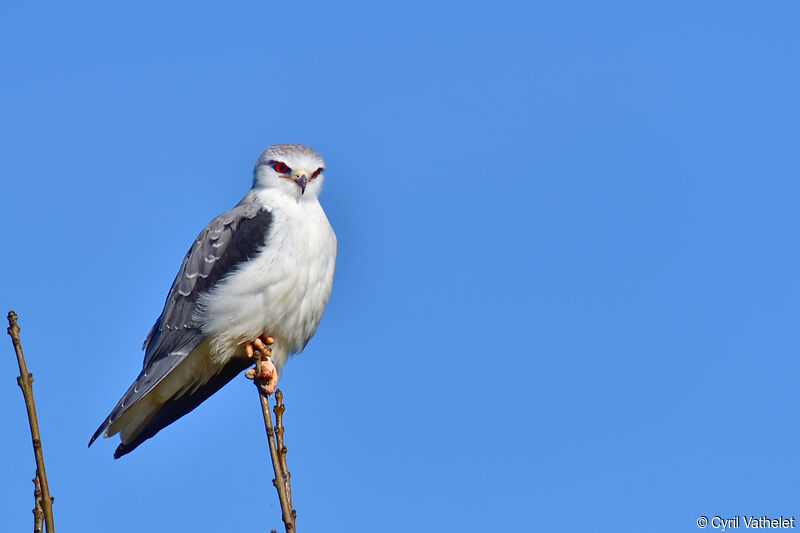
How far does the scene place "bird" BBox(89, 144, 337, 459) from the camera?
590 centimetres

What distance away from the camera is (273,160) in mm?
6480

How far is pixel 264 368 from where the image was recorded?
18.1 feet

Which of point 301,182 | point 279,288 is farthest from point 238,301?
point 301,182

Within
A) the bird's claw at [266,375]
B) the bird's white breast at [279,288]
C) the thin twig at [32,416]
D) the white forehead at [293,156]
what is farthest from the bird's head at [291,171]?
the thin twig at [32,416]

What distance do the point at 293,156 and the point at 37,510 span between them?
13.1 feet

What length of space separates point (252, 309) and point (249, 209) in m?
0.68

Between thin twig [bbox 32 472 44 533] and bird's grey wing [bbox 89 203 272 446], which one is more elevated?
bird's grey wing [bbox 89 203 272 446]

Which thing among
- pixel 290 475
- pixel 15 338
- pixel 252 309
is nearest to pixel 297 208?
pixel 252 309

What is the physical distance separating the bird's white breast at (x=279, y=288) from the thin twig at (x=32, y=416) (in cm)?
292

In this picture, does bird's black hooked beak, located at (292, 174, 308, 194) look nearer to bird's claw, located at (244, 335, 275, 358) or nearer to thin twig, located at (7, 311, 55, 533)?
bird's claw, located at (244, 335, 275, 358)

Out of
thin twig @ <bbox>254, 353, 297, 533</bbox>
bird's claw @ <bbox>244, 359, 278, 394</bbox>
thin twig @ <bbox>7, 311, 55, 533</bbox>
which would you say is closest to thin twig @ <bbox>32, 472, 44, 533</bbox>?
thin twig @ <bbox>7, 311, 55, 533</bbox>

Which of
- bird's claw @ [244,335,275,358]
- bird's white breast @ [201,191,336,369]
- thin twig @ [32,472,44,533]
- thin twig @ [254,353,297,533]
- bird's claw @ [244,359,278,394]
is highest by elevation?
bird's white breast @ [201,191,336,369]

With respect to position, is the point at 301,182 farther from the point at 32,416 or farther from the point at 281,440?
the point at 32,416

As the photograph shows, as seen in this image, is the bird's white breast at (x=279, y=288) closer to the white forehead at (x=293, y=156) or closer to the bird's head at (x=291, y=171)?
the bird's head at (x=291, y=171)
